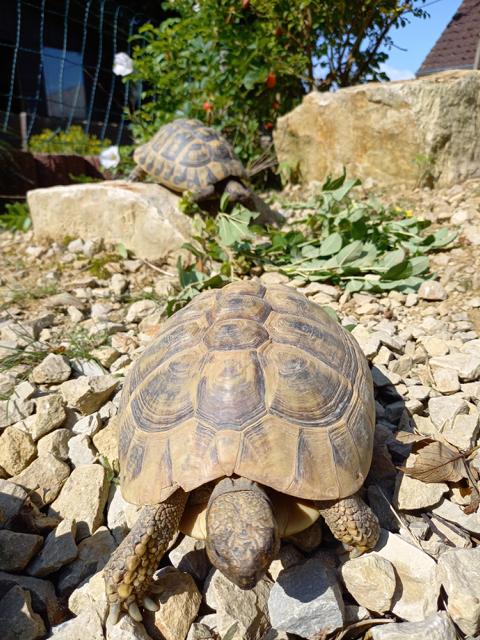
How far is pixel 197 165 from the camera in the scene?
440cm

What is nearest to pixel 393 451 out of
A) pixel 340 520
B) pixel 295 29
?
pixel 340 520

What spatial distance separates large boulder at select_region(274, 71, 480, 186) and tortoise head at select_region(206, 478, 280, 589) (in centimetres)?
402

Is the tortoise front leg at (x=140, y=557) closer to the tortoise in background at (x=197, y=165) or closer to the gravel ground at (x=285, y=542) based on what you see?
the gravel ground at (x=285, y=542)

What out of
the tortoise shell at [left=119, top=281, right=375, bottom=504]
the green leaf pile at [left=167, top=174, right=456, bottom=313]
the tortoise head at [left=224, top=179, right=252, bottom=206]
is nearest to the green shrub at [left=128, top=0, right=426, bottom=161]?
the tortoise head at [left=224, top=179, right=252, bottom=206]

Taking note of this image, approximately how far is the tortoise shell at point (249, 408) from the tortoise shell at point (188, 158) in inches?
113

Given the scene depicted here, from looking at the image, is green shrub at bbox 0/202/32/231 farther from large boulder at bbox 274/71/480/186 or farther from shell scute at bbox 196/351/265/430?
shell scute at bbox 196/351/265/430

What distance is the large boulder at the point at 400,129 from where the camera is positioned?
441cm

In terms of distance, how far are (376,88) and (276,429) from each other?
4.24 m

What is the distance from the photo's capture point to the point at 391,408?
2.13m

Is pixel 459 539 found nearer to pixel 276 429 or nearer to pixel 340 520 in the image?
pixel 340 520

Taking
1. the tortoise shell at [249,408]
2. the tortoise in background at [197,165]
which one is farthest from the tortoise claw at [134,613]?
the tortoise in background at [197,165]

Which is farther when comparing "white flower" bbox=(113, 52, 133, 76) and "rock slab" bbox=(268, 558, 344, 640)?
"white flower" bbox=(113, 52, 133, 76)

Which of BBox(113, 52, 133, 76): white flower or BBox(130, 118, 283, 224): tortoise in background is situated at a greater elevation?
BBox(113, 52, 133, 76): white flower

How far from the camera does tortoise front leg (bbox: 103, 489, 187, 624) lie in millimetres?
1344
